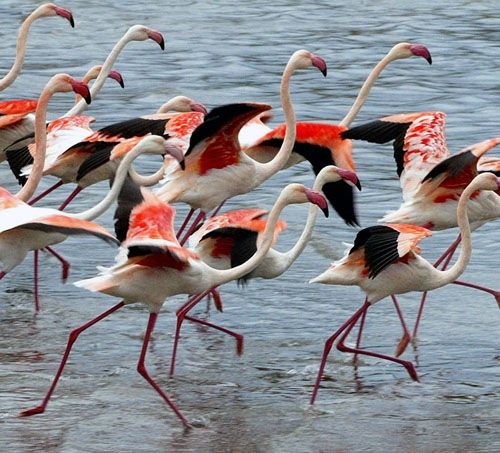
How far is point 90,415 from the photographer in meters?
7.33

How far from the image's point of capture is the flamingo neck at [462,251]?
8.13m

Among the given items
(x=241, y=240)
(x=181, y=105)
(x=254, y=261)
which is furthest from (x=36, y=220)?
(x=181, y=105)

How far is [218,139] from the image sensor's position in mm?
9508

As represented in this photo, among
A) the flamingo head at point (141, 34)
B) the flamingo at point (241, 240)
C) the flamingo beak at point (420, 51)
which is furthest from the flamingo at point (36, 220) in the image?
the flamingo head at point (141, 34)

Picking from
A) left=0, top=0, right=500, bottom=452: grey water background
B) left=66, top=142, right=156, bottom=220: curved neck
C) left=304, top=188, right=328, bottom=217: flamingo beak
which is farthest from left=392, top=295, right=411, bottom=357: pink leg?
left=66, top=142, right=156, bottom=220: curved neck

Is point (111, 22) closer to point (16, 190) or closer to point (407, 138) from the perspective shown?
point (16, 190)

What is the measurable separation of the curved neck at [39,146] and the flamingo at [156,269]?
3.66 ft

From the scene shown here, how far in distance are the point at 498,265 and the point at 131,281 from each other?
3.31m

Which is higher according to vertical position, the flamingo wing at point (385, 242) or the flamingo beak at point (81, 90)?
the flamingo beak at point (81, 90)

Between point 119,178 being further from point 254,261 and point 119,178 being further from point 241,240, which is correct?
point 254,261

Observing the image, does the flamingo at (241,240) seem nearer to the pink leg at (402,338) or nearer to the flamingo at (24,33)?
Result: the pink leg at (402,338)

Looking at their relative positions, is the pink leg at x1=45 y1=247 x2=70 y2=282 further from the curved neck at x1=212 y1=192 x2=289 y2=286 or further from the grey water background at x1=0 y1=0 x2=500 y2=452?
the curved neck at x1=212 y1=192 x2=289 y2=286

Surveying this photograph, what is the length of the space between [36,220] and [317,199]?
57.8 inches

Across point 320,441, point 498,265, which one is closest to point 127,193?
point 320,441
